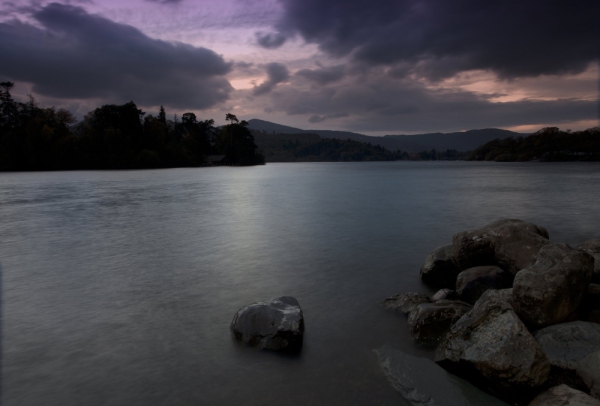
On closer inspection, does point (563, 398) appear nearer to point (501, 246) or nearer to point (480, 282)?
point (480, 282)

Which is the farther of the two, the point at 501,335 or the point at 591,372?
the point at 501,335

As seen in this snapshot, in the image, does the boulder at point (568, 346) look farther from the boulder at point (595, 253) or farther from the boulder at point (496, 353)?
the boulder at point (595, 253)

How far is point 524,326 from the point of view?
4.92 meters

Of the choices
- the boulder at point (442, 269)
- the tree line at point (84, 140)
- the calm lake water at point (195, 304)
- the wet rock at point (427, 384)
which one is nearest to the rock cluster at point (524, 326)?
the wet rock at point (427, 384)

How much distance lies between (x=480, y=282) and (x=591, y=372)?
3121 millimetres

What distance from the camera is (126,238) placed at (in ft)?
50.3

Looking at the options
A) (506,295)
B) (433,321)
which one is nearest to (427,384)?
(433,321)

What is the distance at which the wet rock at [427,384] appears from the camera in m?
4.81

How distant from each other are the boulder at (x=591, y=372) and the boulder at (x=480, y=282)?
269 centimetres

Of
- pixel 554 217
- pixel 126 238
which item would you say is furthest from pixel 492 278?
pixel 554 217

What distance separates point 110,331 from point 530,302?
7.20 m

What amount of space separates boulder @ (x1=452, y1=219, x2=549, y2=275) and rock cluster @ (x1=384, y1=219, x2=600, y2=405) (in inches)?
1.3

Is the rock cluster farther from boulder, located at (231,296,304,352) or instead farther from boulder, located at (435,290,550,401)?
boulder, located at (231,296,304,352)

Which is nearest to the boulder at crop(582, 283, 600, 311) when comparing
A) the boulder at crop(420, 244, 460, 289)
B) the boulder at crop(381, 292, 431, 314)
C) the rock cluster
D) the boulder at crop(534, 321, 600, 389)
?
the rock cluster
